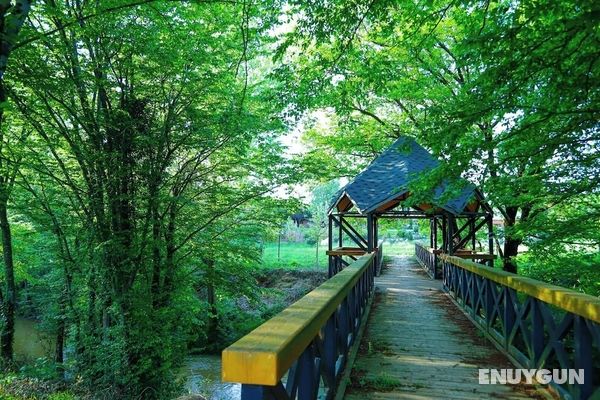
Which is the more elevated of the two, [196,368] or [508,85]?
[508,85]

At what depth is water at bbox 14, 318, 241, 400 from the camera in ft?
35.1

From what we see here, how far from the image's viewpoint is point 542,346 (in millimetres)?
3490

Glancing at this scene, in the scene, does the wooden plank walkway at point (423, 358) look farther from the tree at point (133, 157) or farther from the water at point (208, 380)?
the water at point (208, 380)

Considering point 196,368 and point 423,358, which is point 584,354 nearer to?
point 423,358

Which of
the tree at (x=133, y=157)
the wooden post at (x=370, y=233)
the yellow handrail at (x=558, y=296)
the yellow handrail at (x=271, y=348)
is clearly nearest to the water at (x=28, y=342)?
the tree at (x=133, y=157)

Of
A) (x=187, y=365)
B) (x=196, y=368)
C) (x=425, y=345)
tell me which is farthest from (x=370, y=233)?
(x=187, y=365)

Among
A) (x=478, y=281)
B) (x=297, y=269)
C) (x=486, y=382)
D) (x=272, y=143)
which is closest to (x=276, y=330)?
(x=486, y=382)

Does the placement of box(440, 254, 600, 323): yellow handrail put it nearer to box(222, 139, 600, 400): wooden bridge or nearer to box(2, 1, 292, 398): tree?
box(222, 139, 600, 400): wooden bridge

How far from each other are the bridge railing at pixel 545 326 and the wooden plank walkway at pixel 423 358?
0.82ft

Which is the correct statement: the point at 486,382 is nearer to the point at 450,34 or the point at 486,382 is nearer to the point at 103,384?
the point at 103,384

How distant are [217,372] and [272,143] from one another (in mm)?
8362

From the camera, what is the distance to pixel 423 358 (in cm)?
423

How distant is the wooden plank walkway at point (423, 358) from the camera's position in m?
3.33

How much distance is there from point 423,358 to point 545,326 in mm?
1226
